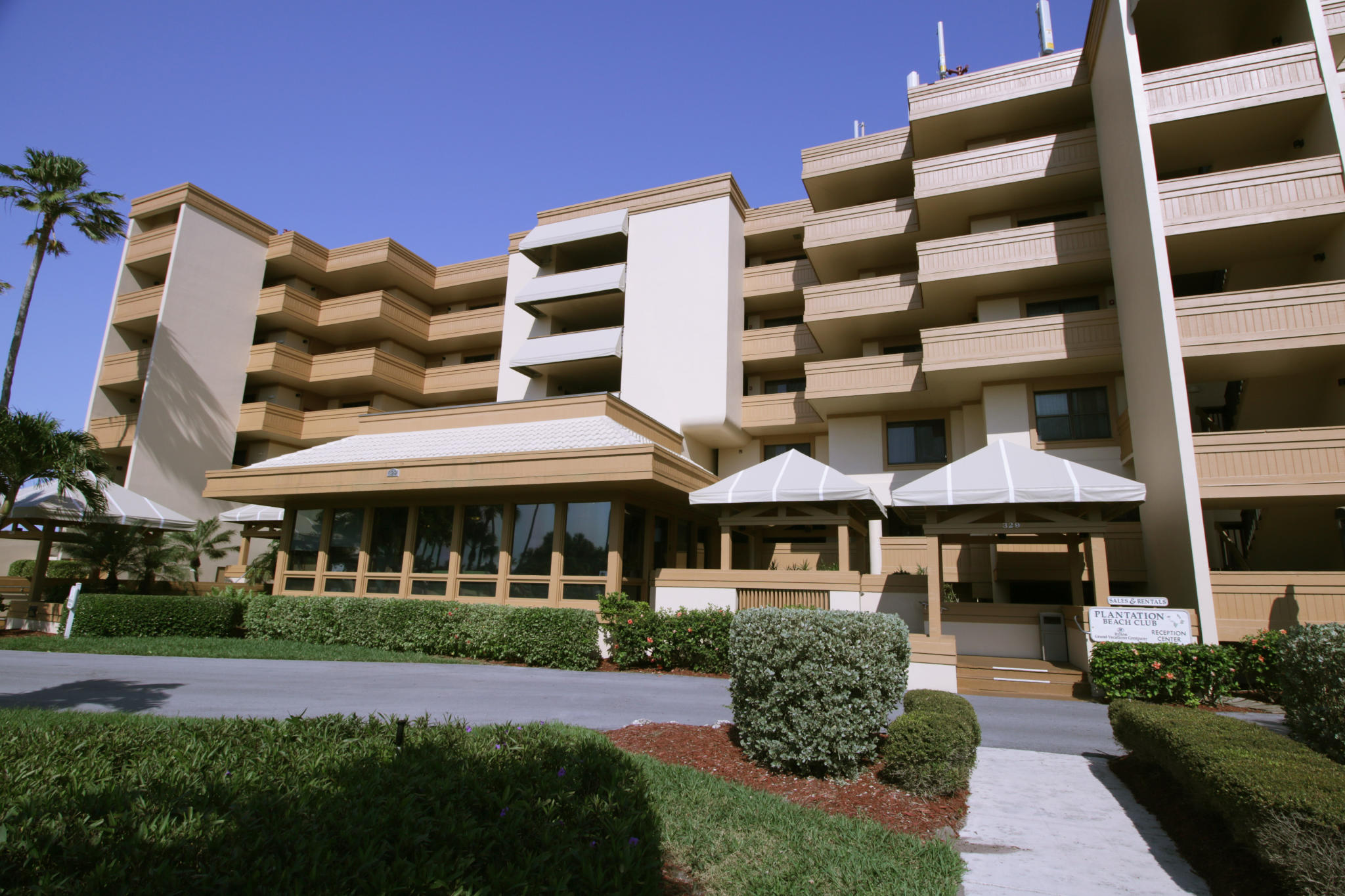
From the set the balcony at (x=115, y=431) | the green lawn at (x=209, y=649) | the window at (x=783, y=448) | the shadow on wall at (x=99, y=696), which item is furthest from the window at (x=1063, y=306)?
the balcony at (x=115, y=431)

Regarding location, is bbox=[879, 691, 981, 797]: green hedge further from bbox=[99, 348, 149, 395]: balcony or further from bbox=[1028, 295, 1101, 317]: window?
bbox=[99, 348, 149, 395]: balcony

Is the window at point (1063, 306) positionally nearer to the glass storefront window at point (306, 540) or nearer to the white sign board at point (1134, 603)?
the white sign board at point (1134, 603)

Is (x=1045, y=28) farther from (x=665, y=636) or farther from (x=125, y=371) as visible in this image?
(x=125, y=371)

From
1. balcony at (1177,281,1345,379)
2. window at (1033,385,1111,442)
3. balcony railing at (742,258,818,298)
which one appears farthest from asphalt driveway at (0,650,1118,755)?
balcony railing at (742,258,818,298)

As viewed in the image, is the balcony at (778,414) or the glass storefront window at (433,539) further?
the balcony at (778,414)

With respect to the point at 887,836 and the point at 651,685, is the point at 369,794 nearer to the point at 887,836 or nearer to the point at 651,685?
the point at 887,836

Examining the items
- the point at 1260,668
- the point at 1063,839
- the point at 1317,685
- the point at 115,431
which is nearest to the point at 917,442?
the point at 1260,668

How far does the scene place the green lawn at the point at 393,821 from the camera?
280cm

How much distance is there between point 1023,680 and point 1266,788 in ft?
30.6

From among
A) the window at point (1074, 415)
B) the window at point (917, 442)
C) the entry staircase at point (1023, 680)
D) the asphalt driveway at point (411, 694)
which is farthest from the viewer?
the window at point (917, 442)

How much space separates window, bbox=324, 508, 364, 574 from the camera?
20.1m

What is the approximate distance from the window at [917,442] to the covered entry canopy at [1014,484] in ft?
26.4

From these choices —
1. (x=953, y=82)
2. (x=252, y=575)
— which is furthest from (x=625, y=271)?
(x=252, y=575)

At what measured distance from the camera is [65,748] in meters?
4.42
